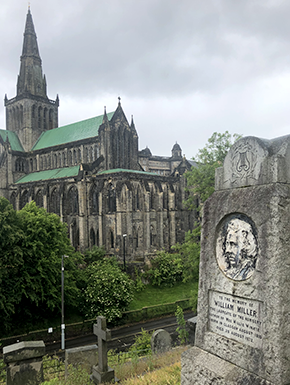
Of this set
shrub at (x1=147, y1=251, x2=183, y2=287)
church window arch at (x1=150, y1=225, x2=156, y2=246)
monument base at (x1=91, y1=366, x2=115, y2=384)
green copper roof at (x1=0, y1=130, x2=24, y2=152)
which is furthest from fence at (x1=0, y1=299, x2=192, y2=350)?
green copper roof at (x1=0, y1=130, x2=24, y2=152)

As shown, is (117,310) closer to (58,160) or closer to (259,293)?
(259,293)

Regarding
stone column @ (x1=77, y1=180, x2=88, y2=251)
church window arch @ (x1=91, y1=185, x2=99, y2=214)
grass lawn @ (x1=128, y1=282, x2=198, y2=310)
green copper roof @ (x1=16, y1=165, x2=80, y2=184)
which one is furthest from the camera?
green copper roof @ (x1=16, y1=165, x2=80, y2=184)

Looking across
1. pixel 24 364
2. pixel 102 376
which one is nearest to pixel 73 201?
pixel 102 376

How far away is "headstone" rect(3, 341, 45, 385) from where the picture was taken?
25.4 feet

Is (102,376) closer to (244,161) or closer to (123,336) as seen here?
(244,161)

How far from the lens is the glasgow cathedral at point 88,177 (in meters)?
43.5

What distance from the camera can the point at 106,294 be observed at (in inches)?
1159

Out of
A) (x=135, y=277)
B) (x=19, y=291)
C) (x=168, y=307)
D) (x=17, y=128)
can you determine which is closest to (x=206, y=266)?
(x=19, y=291)

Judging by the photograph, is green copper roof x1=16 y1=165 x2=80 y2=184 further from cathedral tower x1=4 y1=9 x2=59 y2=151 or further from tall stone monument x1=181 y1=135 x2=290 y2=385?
tall stone monument x1=181 y1=135 x2=290 y2=385

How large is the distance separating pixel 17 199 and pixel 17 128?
17401 mm

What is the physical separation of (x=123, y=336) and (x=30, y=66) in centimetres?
5442

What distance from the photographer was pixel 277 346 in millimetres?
4848

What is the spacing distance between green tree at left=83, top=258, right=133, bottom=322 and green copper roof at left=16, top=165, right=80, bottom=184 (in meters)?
21.5

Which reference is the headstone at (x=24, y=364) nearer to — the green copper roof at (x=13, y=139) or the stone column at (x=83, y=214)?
the stone column at (x=83, y=214)
